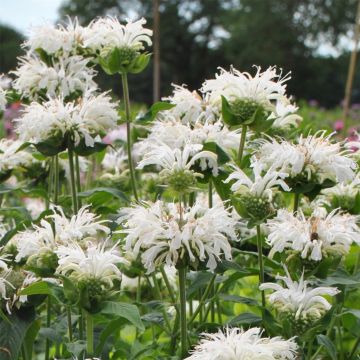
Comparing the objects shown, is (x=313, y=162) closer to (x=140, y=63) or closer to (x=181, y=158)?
(x=181, y=158)

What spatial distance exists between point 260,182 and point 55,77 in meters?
0.71

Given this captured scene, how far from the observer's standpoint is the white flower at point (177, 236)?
134 cm

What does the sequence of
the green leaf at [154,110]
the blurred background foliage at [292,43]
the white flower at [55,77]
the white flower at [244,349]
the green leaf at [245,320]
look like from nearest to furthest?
the white flower at [244,349] → the green leaf at [245,320] → the green leaf at [154,110] → the white flower at [55,77] → the blurred background foliage at [292,43]

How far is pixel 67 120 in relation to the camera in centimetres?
172

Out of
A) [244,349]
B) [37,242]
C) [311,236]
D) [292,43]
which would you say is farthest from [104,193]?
[292,43]

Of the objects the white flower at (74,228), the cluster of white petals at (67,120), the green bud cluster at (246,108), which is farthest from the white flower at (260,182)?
the cluster of white petals at (67,120)

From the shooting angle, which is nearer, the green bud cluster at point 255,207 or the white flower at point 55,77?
the green bud cluster at point 255,207

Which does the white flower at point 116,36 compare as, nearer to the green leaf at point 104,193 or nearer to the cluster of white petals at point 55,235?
the green leaf at point 104,193

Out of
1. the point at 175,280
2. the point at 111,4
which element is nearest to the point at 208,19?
the point at 111,4

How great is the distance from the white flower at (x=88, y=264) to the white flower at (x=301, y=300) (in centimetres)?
29

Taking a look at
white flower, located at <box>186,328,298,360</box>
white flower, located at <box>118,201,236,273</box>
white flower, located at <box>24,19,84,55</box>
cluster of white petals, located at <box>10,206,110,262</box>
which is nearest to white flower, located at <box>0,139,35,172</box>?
white flower, located at <box>24,19,84,55</box>

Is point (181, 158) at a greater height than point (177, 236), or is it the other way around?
point (181, 158)

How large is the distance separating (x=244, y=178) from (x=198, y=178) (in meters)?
0.14

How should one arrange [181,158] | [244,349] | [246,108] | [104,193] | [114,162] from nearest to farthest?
1. [244,349]
2. [181,158]
3. [246,108]
4. [104,193]
5. [114,162]
